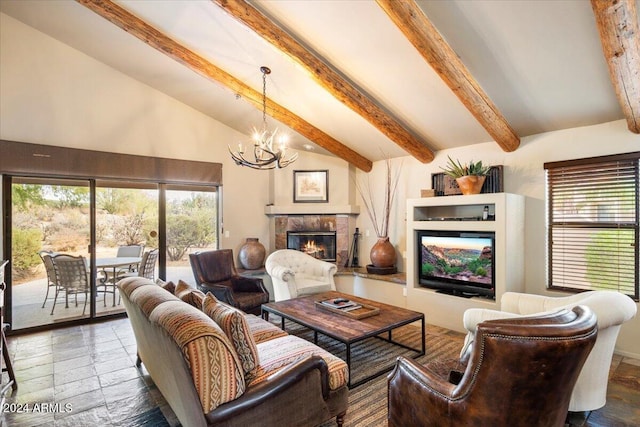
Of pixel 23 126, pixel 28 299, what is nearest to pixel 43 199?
pixel 23 126

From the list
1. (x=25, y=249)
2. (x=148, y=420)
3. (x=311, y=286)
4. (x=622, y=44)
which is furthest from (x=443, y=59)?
(x=25, y=249)

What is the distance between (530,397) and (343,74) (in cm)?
341

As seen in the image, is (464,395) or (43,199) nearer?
(464,395)

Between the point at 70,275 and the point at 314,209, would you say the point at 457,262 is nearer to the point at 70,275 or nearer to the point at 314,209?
the point at 314,209

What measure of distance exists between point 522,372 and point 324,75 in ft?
10.7

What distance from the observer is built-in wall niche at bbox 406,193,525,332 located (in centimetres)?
377

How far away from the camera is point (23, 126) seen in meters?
4.14

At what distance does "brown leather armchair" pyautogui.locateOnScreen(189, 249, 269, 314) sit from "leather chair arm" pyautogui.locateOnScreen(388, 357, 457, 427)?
2.62 metres

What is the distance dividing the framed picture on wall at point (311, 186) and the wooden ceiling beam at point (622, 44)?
4180mm

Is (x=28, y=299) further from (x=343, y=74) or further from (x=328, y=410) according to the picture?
(x=343, y=74)

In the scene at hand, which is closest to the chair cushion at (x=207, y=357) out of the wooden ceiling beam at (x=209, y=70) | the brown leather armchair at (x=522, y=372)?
the brown leather armchair at (x=522, y=372)

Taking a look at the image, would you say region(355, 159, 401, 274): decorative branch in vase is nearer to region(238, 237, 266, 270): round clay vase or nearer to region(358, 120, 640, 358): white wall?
region(358, 120, 640, 358): white wall

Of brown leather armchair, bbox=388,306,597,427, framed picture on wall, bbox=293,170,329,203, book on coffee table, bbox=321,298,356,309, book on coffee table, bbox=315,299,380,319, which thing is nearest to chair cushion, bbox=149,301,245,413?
brown leather armchair, bbox=388,306,597,427

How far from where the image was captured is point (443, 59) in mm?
2863
